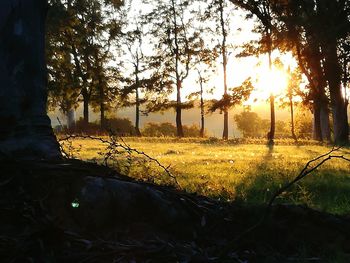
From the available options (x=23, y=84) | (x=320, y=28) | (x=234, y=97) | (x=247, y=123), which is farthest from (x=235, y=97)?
(x=247, y=123)

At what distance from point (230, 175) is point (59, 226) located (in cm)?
707

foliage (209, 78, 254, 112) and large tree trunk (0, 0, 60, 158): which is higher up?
foliage (209, 78, 254, 112)

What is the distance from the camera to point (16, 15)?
207 inches

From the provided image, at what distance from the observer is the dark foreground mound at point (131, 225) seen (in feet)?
11.0

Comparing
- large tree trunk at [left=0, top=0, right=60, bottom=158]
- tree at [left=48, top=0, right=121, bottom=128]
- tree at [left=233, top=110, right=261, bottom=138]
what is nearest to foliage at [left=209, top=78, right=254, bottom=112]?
tree at [left=48, top=0, right=121, bottom=128]

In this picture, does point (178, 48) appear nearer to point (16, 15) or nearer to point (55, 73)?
point (55, 73)

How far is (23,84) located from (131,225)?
2.32 metres

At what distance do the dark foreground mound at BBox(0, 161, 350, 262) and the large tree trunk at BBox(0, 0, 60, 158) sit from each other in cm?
74

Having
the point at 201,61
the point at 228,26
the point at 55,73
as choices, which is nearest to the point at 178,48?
the point at 201,61

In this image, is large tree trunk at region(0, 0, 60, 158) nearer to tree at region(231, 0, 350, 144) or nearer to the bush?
tree at region(231, 0, 350, 144)

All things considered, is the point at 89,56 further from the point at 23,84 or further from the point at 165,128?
the point at 23,84

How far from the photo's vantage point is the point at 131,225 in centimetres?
401

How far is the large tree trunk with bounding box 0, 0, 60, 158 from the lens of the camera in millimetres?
4947

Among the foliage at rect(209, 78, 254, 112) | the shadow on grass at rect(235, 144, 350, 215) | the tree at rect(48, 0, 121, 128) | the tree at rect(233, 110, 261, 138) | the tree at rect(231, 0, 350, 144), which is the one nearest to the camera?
the shadow on grass at rect(235, 144, 350, 215)
